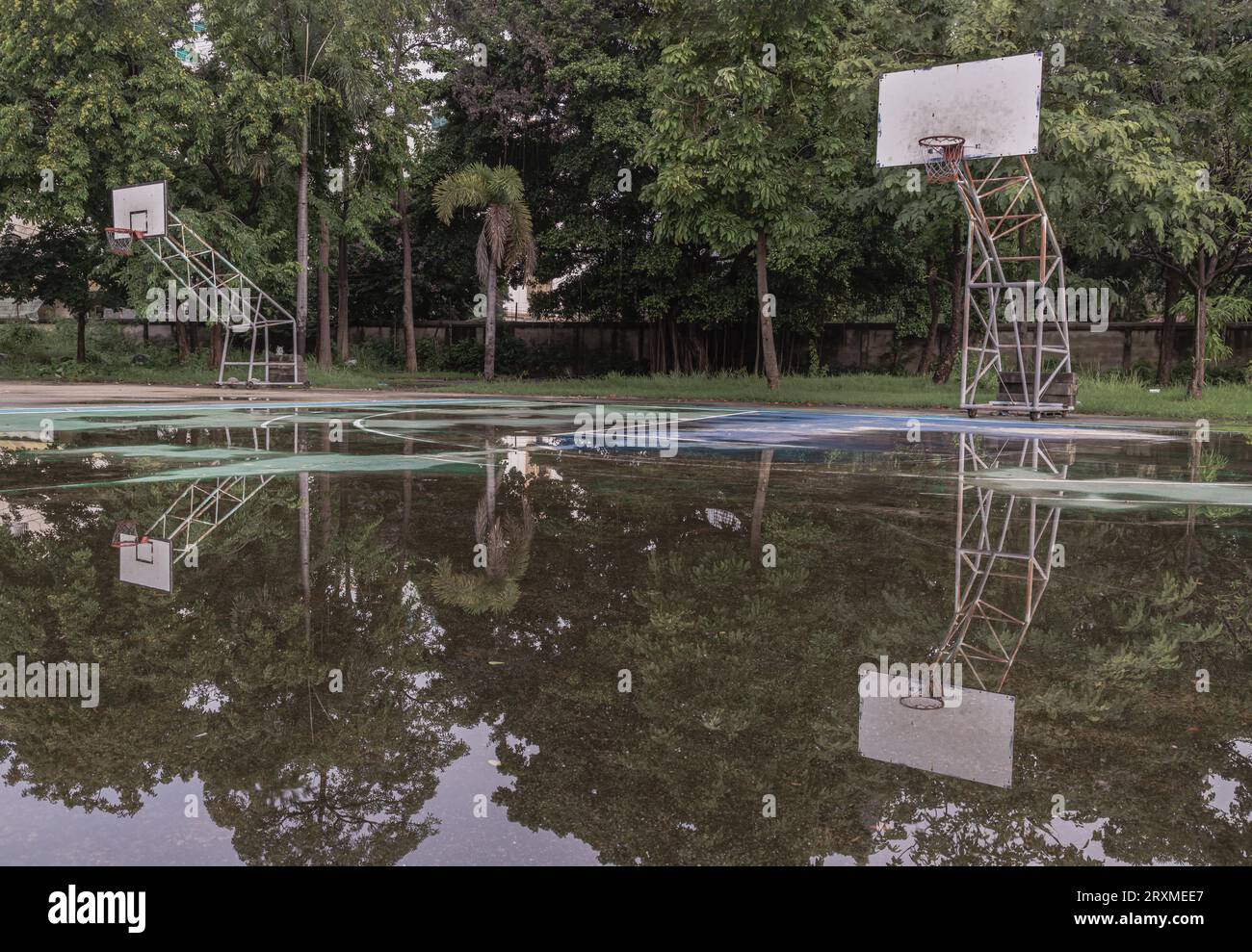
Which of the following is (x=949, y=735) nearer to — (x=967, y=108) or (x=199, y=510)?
(x=199, y=510)

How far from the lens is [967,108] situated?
20281mm

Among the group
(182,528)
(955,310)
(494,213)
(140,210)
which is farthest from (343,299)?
(182,528)

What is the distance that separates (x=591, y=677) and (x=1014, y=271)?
25.5 m

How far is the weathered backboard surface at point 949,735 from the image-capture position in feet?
12.5

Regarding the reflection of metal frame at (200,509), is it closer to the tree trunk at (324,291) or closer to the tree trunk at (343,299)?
the tree trunk at (324,291)

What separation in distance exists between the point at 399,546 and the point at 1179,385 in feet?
88.4

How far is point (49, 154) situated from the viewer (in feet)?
90.9

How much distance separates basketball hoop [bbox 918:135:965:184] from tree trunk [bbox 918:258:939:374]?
10.5m

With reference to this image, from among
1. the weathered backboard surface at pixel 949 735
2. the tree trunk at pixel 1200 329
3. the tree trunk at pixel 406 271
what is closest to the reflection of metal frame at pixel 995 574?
the weathered backboard surface at pixel 949 735

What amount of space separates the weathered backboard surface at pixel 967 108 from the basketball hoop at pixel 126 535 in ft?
55.7

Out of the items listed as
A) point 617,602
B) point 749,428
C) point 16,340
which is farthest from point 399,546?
point 16,340

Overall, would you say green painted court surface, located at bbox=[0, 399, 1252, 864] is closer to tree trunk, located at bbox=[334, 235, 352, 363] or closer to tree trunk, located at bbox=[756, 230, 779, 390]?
tree trunk, located at bbox=[756, 230, 779, 390]

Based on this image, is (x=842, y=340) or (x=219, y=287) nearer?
(x=219, y=287)

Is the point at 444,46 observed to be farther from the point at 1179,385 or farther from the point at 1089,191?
the point at 1179,385
